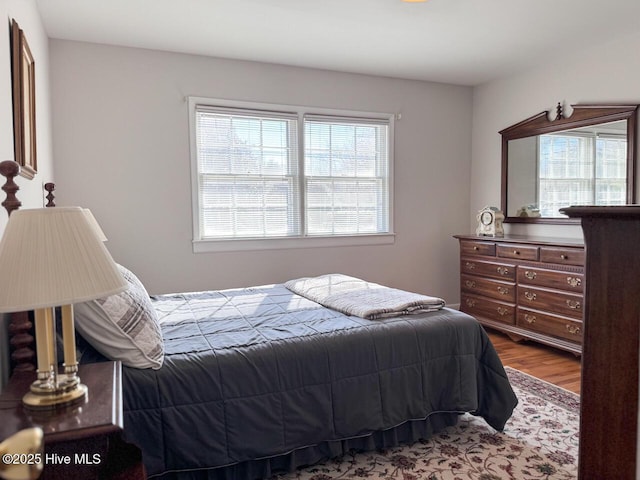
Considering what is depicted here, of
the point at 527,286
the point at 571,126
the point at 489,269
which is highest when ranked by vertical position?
the point at 571,126

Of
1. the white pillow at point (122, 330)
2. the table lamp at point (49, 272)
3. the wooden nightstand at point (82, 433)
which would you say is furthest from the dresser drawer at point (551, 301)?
the table lamp at point (49, 272)

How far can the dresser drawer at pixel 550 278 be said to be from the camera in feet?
11.4

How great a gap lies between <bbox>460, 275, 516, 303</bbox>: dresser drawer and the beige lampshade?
12.0 feet

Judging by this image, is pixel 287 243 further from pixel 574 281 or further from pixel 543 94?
pixel 543 94

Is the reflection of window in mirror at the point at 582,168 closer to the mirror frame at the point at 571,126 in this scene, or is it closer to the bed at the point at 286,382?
the mirror frame at the point at 571,126

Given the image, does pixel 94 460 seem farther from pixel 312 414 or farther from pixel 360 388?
pixel 360 388

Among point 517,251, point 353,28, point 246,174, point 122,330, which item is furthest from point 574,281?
point 122,330

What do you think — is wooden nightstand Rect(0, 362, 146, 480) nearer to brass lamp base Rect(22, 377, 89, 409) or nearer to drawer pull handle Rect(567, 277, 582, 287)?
brass lamp base Rect(22, 377, 89, 409)

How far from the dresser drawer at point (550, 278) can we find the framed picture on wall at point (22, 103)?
11.5 feet

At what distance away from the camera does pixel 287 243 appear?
4.35 metres

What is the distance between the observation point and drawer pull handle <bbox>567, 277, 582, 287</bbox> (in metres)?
3.46

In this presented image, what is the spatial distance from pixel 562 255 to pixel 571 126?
1.22 meters

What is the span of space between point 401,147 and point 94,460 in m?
4.20

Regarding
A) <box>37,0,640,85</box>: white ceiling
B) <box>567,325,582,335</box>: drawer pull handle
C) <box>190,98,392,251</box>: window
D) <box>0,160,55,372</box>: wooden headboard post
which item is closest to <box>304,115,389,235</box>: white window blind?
<box>190,98,392,251</box>: window
